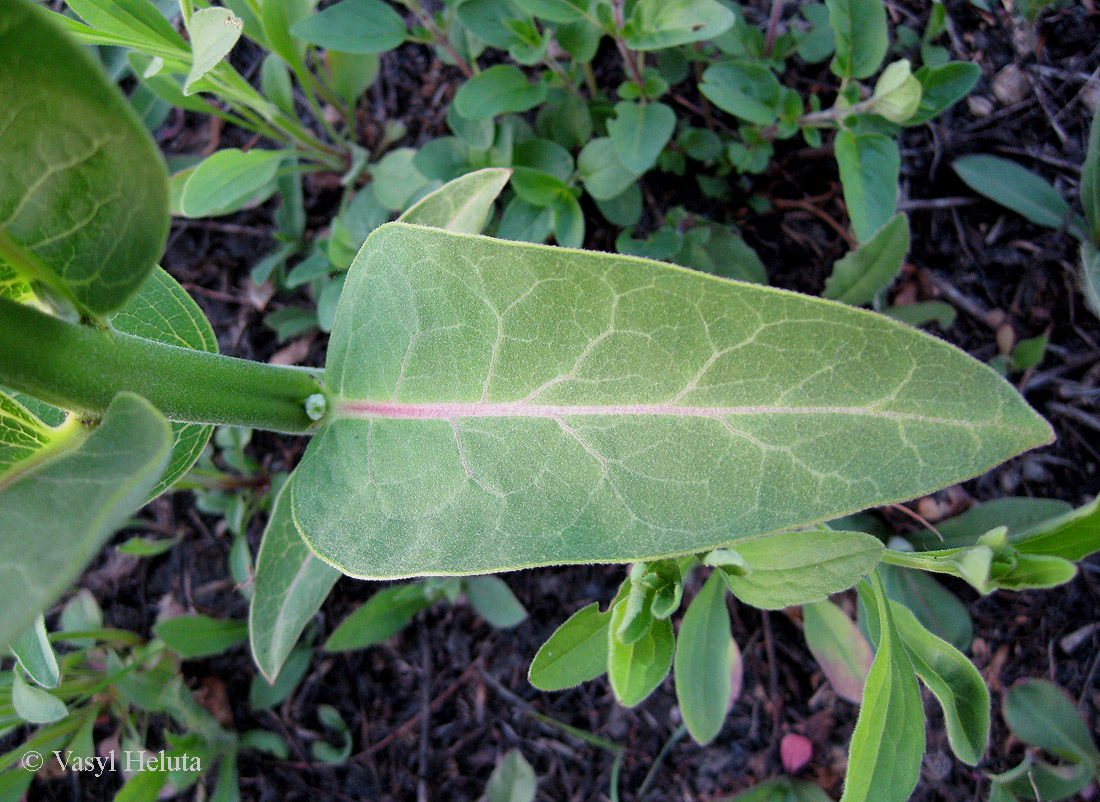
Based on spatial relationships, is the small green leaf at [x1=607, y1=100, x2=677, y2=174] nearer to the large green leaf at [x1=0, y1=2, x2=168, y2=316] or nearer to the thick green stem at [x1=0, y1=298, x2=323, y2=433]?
the thick green stem at [x1=0, y1=298, x2=323, y2=433]

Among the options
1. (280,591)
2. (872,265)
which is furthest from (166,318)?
(872,265)

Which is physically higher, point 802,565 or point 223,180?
point 223,180

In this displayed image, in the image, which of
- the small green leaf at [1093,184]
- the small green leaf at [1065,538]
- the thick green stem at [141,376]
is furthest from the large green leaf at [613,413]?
the small green leaf at [1093,184]

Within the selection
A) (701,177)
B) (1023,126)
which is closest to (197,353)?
(701,177)

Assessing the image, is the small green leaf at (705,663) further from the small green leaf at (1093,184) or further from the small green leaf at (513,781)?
the small green leaf at (1093,184)

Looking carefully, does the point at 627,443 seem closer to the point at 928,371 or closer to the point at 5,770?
the point at 928,371

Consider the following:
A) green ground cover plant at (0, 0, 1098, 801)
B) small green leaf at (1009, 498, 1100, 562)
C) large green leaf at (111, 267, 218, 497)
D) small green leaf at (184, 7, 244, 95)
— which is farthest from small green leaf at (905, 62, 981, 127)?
large green leaf at (111, 267, 218, 497)

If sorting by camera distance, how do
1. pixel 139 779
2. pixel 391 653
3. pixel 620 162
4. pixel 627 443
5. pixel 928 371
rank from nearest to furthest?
pixel 928 371
pixel 627 443
pixel 620 162
pixel 139 779
pixel 391 653

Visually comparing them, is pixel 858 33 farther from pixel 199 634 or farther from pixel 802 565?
pixel 199 634
